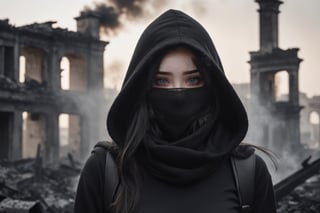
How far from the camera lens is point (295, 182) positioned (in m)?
16.7

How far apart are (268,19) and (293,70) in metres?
3.83

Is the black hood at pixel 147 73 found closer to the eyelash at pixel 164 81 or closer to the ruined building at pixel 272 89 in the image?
the eyelash at pixel 164 81

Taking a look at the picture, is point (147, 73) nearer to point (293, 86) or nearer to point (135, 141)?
point (135, 141)

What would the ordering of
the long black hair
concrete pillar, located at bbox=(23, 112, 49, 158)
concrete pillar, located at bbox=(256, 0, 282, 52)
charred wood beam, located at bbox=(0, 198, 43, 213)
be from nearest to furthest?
the long black hair
charred wood beam, located at bbox=(0, 198, 43, 213)
concrete pillar, located at bbox=(23, 112, 49, 158)
concrete pillar, located at bbox=(256, 0, 282, 52)

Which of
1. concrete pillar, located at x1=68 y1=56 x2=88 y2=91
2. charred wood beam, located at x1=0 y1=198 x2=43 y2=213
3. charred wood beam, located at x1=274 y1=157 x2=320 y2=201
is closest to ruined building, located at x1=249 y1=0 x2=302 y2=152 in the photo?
concrete pillar, located at x1=68 y1=56 x2=88 y2=91

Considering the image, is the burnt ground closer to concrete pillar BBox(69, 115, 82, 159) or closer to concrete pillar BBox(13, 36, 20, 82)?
concrete pillar BBox(13, 36, 20, 82)

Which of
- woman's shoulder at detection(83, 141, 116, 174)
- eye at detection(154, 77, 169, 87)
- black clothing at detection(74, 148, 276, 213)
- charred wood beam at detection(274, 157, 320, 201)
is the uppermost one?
eye at detection(154, 77, 169, 87)

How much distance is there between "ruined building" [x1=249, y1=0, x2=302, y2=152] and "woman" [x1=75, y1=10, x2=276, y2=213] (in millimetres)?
35041

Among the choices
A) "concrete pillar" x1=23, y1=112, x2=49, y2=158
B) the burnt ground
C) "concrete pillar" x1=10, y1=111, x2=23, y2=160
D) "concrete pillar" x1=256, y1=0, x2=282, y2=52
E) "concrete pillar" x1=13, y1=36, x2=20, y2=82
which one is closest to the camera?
the burnt ground

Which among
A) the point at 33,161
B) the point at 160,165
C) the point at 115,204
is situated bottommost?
the point at 33,161

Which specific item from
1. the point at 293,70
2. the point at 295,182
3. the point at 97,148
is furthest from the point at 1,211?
the point at 293,70

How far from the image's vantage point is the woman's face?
240 cm

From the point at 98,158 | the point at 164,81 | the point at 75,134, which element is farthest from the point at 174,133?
the point at 75,134

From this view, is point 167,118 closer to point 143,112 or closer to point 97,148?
point 143,112
